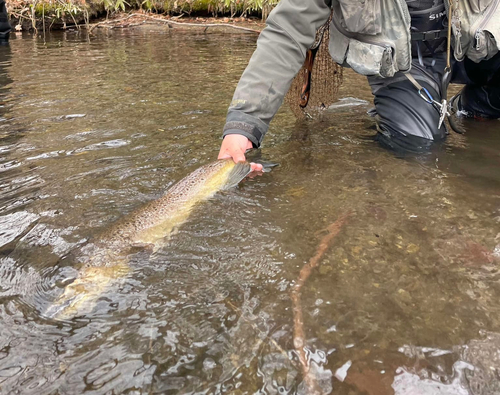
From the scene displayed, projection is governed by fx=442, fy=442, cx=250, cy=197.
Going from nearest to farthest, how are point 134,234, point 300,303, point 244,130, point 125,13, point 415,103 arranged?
point 300,303, point 134,234, point 244,130, point 415,103, point 125,13

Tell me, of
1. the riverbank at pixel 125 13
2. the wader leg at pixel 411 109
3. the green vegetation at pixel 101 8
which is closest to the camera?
the wader leg at pixel 411 109

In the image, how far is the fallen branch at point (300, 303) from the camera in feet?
4.81

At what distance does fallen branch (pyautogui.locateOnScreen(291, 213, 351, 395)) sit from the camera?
1467 millimetres

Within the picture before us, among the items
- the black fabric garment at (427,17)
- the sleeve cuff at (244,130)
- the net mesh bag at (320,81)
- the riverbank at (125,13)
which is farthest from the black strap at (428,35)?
the riverbank at (125,13)

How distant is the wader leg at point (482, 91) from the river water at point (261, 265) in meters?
0.17

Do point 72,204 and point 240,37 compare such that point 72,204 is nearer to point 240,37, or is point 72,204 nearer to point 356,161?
point 356,161

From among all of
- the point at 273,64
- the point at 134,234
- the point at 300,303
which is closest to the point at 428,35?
the point at 273,64

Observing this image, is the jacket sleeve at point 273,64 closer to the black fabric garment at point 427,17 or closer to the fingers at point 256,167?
the fingers at point 256,167

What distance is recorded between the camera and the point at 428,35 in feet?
10.7

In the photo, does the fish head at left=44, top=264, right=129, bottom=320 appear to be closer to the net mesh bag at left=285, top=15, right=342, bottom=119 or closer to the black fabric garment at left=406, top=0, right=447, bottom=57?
the net mesh bag at left=285, top=15, right=342, bottom=119

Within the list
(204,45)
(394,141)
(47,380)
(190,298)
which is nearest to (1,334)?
(47,380)

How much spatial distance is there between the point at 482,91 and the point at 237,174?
2.58 metres

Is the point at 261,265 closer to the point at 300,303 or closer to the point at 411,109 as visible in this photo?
the point at 300,303

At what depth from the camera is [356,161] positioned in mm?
3361
